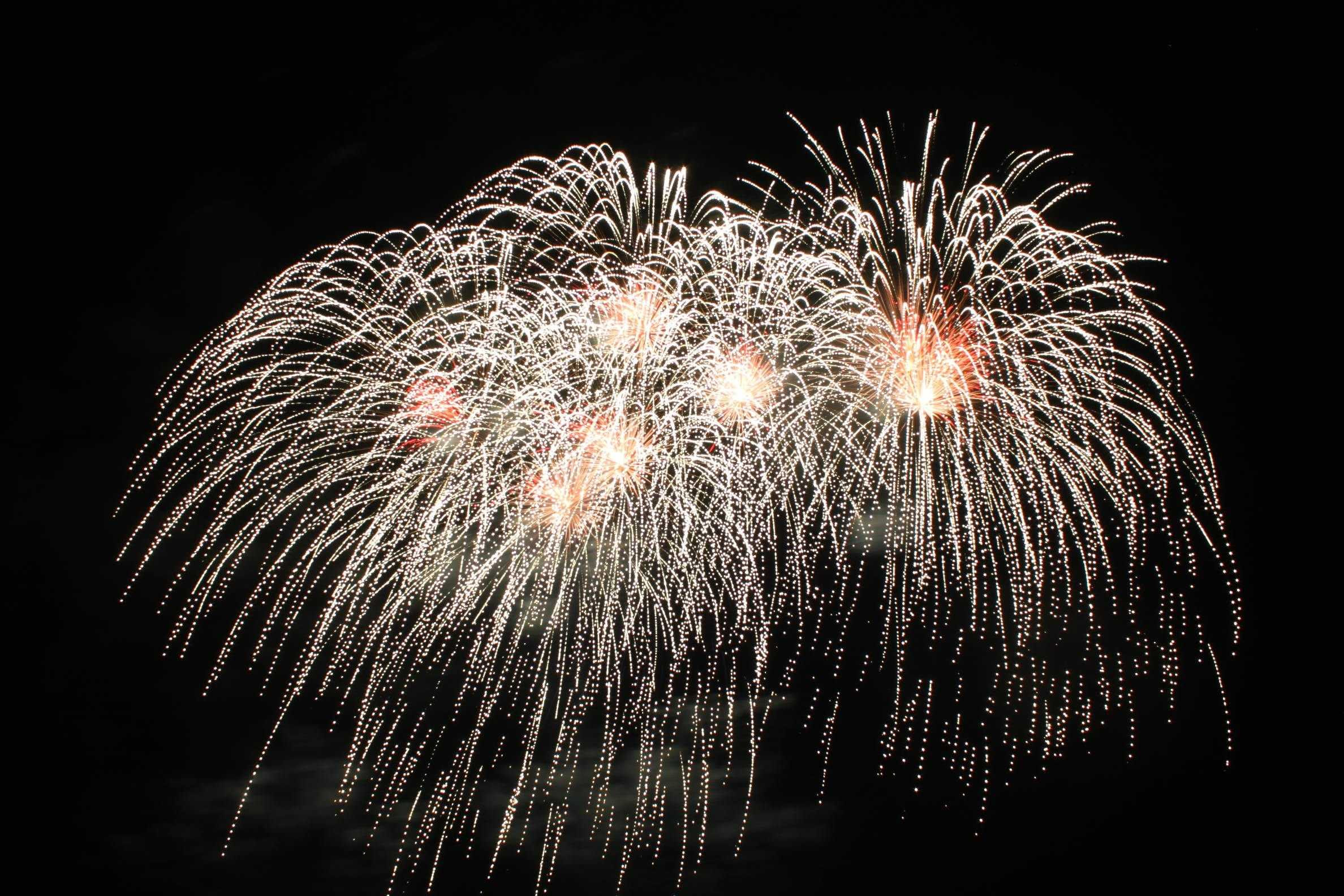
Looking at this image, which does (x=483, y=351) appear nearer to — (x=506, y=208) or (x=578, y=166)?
(x=506, y=208)

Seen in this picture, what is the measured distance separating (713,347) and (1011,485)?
3820 millimetres

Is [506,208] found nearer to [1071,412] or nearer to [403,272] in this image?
[403,272]

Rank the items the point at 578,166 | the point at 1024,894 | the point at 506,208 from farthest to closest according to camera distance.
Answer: the point at 1024,894, the point at 578,166, the point at 506,208

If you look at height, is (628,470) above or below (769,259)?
below

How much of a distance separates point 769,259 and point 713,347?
3.97 ft

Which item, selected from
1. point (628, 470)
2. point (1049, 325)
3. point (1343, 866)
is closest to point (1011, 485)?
point (1049, 325)

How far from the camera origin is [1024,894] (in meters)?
35.1

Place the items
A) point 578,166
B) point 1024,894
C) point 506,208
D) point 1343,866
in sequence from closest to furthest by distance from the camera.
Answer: point 506,208 < point 578,166 < point 1343,866 < point 1024,894

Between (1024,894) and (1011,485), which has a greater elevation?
(1011,485)

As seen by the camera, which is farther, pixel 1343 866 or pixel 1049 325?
pixel 1343 866

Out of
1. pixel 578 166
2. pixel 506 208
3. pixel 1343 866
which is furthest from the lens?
pixel 1343 866

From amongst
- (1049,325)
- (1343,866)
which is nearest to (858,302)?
(1049,325)

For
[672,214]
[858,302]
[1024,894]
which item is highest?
[672,214]

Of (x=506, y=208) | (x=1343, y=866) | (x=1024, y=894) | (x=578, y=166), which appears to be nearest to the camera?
(x=506, y=208)
